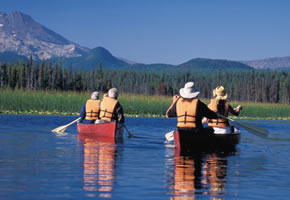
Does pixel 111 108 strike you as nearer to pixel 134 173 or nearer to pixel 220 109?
pixel 220 109

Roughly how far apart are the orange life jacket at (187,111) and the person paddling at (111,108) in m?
4.95

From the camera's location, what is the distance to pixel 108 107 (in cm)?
2086

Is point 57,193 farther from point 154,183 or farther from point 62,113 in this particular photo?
point 62,113

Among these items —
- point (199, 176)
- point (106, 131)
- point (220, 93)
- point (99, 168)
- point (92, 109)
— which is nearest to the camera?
point (199, 176)

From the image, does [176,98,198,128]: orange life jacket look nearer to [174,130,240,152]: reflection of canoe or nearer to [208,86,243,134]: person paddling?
[174,130,240,152]: reflection of canoe

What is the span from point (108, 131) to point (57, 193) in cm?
1183

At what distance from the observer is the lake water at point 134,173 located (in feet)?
31.8

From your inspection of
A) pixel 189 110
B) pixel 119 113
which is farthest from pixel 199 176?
pixel 119 113

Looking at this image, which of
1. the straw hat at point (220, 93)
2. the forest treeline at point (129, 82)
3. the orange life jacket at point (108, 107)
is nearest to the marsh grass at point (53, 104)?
the forest treeline at point (129, 82)

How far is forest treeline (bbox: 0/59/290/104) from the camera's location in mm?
73562

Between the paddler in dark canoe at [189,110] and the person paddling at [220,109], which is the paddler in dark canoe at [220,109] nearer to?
the person paddling at [220,109]

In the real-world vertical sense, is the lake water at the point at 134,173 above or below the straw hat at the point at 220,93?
below

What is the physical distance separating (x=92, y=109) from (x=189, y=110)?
7053mm

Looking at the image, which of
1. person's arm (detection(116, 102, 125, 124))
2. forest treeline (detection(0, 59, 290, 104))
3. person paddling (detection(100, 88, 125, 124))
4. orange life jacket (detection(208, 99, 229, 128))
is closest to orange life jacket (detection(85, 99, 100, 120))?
person paddling (detection(100, 88, 125, 124))
